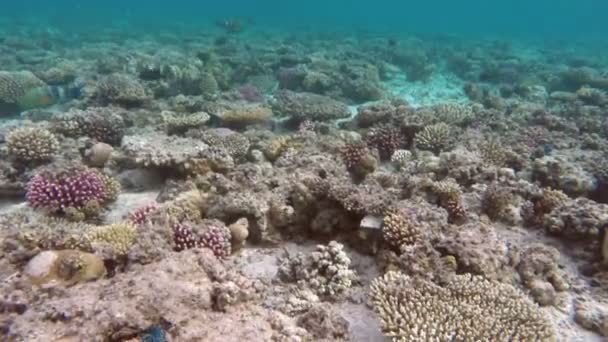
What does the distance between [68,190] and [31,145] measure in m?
1.84

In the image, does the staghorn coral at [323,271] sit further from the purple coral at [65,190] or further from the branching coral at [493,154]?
the branching coral at [493,154]

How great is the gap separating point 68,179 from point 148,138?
173cm

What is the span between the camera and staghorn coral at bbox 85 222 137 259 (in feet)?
14.2

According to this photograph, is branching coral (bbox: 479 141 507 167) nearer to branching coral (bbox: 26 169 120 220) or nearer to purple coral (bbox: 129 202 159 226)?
purple coral (bbox: 129 202 159 226)

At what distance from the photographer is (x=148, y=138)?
7.46 metres

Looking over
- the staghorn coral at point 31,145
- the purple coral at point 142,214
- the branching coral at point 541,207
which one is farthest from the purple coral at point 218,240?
the branching coral at point 541,207

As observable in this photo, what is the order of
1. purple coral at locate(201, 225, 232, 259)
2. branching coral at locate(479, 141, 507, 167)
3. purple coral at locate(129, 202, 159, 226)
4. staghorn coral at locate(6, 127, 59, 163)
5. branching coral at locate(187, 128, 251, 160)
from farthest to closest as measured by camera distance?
1. branching coral at locate(479, 141, 507, 167)
2. branching coral at locate(187, 128, 251, 160)
3. staghorn coral at locate(6, 127, 59, 163)
4. purple coral at locate(129, 202, 159, 226)
5. purple coral at locate(201, 225, 232, 259)

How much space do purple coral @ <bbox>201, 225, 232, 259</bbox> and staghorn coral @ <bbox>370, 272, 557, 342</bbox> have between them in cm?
185

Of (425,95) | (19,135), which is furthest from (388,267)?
(425,95)

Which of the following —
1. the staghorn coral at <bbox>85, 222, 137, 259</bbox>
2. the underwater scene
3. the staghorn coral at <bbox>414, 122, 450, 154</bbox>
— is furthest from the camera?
the staghorn coral at <bbox>414, 122, 450, 154</bbox>

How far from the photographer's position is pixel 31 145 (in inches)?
276

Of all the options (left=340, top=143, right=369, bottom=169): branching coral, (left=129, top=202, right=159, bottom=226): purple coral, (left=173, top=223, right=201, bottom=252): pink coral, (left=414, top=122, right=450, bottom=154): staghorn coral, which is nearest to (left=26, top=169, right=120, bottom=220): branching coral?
(left=129, top=202, right=159, bottom=226): purple coral

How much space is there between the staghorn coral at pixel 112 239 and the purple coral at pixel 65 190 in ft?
4.72

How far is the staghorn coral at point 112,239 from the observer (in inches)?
171
